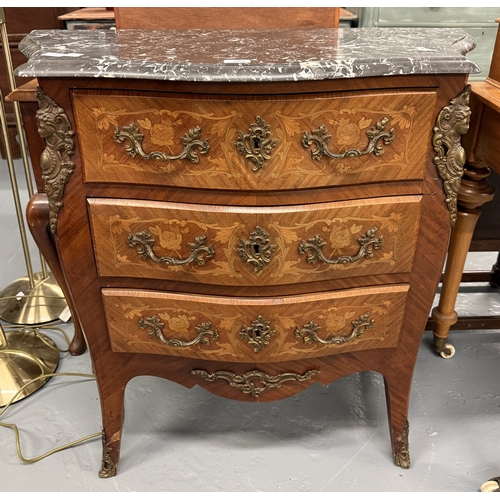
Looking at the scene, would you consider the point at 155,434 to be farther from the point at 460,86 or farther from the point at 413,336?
the point at 460,86

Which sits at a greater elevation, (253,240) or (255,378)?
(253,240)

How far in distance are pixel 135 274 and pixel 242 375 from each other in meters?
0.34

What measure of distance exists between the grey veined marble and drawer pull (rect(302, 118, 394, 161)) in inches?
3.8

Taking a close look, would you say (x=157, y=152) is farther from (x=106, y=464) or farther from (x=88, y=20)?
(x=88, y=20)

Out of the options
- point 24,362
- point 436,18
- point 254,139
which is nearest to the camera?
point 254,139

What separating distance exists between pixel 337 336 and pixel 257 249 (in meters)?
0.28

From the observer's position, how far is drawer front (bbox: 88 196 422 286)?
100 cm

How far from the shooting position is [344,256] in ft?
3.45

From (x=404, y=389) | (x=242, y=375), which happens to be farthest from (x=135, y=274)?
(x=404, y=389)

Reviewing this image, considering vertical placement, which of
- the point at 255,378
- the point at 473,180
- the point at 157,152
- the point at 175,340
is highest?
the point at 157,152

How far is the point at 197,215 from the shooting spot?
1.00m

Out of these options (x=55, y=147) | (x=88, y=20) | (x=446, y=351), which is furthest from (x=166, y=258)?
(x=88, y=20)

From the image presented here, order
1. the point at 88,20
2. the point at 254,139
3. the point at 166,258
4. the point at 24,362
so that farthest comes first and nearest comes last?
1. the point at 88,20
2. the point at 24,362
3. the point at 166,258
4. the point at 254,139

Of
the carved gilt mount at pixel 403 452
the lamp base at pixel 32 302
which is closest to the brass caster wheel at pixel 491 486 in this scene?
the carved gilt mount at pixel 403 452
